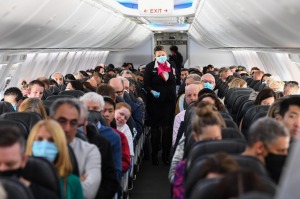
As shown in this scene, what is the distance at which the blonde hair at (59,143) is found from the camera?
5.09m

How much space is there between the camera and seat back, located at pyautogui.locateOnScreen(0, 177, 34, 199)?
4.24m

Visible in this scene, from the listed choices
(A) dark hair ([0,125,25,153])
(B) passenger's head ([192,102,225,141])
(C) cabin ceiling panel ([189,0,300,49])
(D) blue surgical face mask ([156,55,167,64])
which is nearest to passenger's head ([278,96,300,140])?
(B) passenger's head ([192,102,225,141])

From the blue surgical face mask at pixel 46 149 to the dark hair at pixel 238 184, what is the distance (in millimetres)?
1768

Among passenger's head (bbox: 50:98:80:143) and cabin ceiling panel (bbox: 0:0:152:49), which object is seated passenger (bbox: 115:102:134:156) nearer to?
passenger's head (bbox: 50:98:80:143)

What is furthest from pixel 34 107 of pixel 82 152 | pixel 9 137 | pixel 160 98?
pixel 160 98

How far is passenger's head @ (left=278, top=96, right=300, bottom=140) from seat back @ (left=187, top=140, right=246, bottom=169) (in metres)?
1.19

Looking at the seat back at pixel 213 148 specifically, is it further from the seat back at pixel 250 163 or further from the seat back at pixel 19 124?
the seat back at pixel 19 124

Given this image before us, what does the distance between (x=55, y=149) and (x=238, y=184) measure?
1.93 m

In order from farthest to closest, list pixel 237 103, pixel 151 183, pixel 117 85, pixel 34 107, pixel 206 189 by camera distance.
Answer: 1. pixel 151 183
2. pixel 237 103
3. pixel 117 85
4. pixel 34 107
5. pixel 206 189

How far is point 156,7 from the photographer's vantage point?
816 inches

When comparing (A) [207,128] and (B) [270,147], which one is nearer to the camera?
(B) [270,147]

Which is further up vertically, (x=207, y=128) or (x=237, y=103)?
(x=207, y=128)

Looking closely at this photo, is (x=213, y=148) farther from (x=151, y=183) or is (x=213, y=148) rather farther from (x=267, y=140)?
(x=151, y=183)

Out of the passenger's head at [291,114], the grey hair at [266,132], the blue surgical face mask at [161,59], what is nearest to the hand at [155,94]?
the blue surgical face mask at [161,59]
